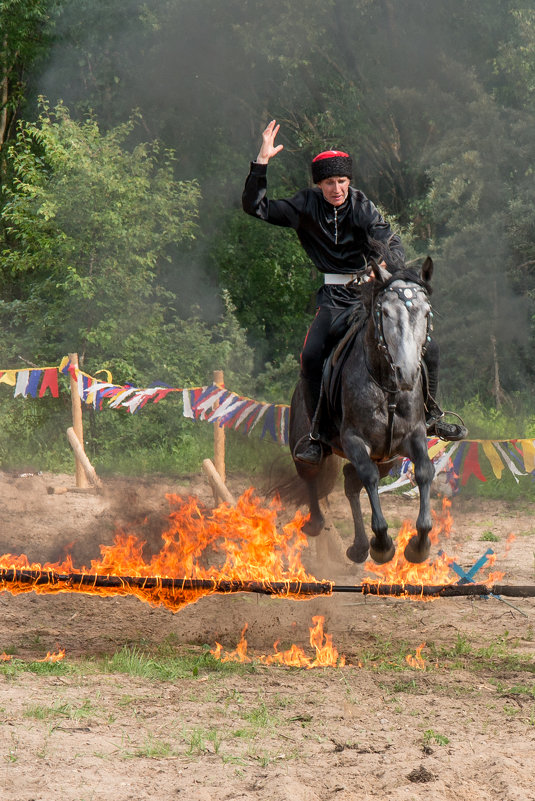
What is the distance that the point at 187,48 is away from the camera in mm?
22406

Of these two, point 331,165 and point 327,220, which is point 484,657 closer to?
point 327,220

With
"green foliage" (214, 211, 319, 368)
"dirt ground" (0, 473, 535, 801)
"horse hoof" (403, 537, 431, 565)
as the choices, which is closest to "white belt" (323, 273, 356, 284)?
"horse hoof" (403, 537, 431, 565)

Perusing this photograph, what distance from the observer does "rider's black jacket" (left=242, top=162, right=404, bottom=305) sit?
6477mm

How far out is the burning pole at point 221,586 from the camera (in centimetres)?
562

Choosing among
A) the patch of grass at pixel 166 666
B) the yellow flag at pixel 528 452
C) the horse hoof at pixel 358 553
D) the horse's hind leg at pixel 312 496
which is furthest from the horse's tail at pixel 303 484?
the yellow flag at pixel 528 452

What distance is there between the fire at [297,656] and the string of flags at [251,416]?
2.94 metres

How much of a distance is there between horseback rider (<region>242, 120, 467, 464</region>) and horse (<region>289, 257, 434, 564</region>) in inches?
15.0

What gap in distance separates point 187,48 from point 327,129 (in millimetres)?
3988

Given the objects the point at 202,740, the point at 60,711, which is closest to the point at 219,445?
the point at 60,711

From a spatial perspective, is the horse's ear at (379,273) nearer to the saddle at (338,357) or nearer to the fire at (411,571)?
the saddle at (338,357)

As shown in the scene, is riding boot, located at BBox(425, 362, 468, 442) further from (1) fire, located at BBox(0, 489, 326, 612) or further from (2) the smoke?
(2) the smoke

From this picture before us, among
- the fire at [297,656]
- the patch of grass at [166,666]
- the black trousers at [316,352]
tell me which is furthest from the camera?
the black trousers at [316,352]

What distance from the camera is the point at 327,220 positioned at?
6.61m

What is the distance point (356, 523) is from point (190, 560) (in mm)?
1327
